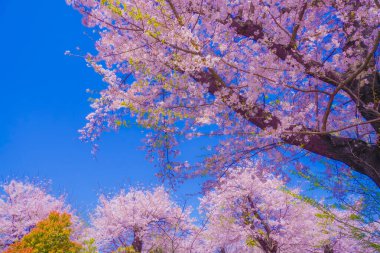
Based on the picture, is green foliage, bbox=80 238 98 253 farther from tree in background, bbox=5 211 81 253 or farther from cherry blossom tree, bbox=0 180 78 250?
cherry blossom tree, bbox=0 180 78 250

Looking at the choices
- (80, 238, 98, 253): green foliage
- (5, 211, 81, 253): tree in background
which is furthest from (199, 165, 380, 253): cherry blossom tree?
(5, 211, 81, 253): tree in background

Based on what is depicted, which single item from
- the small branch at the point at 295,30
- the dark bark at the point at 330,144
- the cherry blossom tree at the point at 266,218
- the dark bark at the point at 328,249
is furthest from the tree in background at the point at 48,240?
the dark bark at the point at 328,249

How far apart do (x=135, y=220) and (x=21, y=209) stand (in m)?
7.88

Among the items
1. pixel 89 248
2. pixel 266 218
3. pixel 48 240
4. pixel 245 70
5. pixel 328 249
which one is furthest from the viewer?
pixel 328 249

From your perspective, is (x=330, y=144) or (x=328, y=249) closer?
(x=330, y=144)

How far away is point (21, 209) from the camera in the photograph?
66.4 feet

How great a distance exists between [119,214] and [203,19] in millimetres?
19197

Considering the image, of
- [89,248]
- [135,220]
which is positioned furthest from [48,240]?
[135,220]

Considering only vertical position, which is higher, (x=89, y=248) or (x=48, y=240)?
(x=89, y=248)

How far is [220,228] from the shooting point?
20.1 m

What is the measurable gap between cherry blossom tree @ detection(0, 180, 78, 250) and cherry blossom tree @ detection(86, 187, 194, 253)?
2491 mm

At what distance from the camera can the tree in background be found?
11.6m

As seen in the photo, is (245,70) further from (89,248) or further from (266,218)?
(266,218)

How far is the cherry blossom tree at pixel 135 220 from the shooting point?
2086cm
